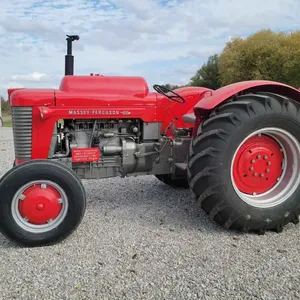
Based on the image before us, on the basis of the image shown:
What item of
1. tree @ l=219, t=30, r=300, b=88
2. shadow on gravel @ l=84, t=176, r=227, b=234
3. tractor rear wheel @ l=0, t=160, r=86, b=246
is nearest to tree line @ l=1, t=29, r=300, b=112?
tree @ l=219, t=30, r=300, b=88

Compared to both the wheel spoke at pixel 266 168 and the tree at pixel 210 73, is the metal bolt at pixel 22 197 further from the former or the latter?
the tree at pixel 210 73

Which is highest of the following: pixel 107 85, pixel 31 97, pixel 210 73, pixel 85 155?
pixel 107 85

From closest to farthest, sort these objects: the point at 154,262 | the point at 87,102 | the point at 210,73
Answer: the point at 154,262 < the point at 87,102 < the point at 210,73

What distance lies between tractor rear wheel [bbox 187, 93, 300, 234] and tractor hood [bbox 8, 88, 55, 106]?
147cm

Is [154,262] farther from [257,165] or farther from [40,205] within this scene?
[257,165]

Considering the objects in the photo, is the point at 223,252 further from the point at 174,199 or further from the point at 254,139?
the point at 174,199

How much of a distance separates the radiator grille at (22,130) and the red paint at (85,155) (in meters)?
0.46

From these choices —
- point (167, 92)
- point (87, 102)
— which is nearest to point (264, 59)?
point (167, 92)

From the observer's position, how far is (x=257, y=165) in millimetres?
3568

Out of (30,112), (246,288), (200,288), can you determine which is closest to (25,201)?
(30,112)

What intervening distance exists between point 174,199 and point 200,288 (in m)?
2.12

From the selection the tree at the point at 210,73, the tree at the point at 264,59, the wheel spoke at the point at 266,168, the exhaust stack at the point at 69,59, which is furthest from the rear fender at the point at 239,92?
the tree at the point at 210,73

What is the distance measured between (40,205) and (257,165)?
199 centimetres

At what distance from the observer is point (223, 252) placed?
3.04 m
